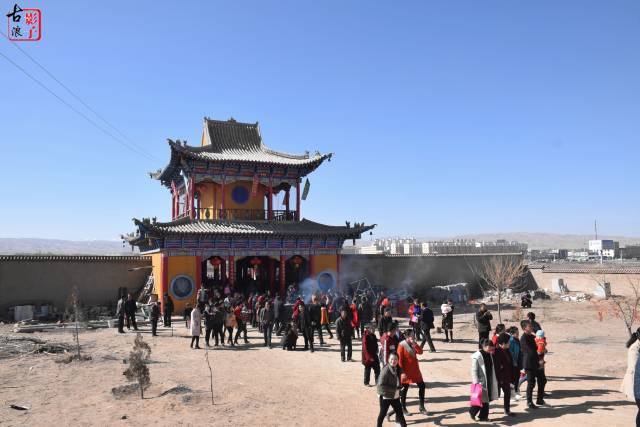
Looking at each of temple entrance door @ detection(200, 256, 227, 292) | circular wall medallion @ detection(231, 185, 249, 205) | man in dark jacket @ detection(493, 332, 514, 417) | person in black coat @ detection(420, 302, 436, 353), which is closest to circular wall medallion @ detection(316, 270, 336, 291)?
temple entrance door @ detection(200, 256, 227, 292)

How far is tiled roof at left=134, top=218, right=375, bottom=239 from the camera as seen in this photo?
22.3 m

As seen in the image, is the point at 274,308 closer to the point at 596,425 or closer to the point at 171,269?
the point at 171,269

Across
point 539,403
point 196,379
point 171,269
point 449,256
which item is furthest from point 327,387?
point 449,256

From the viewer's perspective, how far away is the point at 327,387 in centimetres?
1058

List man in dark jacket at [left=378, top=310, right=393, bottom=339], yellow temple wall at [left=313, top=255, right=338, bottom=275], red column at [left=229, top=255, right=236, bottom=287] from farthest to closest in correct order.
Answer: yellow temple wall at [left=313, top=255, right=338, bottom=275] < red column at [left=229, top=255, right=236, bottom=287] < man in dark jacket at [left=378, top=310, right=393, bottom=339]

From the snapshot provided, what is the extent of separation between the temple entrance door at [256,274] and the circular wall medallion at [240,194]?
3085mm

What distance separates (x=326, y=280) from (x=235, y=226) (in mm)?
5721

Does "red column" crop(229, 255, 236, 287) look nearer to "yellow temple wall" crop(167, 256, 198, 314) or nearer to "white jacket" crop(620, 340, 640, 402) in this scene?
"yellow temple wall" crop(167, 256, 198, 314)

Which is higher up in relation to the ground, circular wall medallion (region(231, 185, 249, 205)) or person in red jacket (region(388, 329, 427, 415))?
circular wall medallion (region(231, 185, 249, 205))

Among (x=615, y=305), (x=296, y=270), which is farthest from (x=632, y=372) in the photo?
(x=296, y=270)

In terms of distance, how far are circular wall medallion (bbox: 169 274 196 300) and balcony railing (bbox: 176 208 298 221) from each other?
3731mm

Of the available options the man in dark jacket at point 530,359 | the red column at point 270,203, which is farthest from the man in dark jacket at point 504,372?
the red column at point 270,203

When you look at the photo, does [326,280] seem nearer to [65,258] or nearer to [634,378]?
[65,258]

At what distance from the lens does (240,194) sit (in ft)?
87.1
